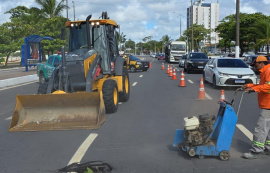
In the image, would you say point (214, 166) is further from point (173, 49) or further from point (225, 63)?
point (173, 49)

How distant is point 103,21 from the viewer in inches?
380

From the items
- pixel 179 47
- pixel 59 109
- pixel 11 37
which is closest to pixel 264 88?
pixel 59 109

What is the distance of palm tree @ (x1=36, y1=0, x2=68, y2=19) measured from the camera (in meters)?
46.2

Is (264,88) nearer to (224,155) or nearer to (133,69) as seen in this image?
(224,155)

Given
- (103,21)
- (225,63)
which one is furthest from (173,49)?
(103,21)

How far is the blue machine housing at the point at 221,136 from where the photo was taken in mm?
4902

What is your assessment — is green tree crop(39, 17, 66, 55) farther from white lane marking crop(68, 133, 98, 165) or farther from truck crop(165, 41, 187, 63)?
white lane marking crop(68, 133, 98, 165)

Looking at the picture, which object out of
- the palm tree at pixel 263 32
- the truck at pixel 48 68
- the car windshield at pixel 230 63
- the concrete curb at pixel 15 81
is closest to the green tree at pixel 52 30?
the concrete curb at pixel 15 81

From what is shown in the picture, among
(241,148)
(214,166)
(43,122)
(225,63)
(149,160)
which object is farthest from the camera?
(225,63)

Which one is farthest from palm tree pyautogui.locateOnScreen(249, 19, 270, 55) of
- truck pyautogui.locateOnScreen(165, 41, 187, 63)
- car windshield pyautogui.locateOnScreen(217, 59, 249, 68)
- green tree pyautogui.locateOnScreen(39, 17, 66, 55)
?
green tree pyautogui.locateOnScreen(39, 17, 66, 55)

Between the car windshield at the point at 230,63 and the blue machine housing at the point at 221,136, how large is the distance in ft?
36.1

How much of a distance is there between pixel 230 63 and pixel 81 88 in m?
9.35

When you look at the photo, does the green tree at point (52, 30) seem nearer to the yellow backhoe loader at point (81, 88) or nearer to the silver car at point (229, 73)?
the silver car at point (229, 73)

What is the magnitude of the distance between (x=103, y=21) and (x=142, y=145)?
4.87 metres
